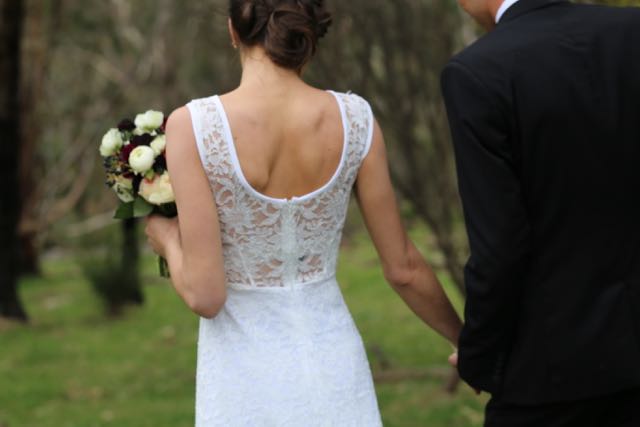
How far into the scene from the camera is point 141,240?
19875 millimetres

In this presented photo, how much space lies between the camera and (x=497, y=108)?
281cm

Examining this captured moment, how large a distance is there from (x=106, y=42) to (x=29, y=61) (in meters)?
7.62

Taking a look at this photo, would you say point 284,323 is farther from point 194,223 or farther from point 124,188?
point 124,188

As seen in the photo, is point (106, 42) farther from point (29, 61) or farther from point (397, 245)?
point (397, 245)

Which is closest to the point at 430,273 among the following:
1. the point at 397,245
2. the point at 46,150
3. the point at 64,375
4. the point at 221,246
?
the point at 397,245

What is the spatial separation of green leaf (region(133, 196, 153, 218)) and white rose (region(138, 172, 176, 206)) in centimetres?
5

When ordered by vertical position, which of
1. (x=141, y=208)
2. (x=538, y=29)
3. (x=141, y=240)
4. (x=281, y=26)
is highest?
(x=538, y=29)

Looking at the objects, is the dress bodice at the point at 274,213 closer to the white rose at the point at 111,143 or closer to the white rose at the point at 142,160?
the white rose at the point at 142,160

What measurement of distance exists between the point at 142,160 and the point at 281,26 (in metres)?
0.58

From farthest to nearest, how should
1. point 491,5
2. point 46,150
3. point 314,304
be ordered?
point 46,150 → point 314,304 → point 491,5

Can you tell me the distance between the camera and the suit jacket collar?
9.77 feet

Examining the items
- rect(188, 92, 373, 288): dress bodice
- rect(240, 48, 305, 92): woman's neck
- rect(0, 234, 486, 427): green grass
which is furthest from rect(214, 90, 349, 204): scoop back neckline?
rect(0, 234, 486, 427): green grass

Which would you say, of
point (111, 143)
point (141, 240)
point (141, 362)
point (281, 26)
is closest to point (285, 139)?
point (281, 26)

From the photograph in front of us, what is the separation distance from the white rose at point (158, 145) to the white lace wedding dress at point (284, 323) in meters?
0.37
